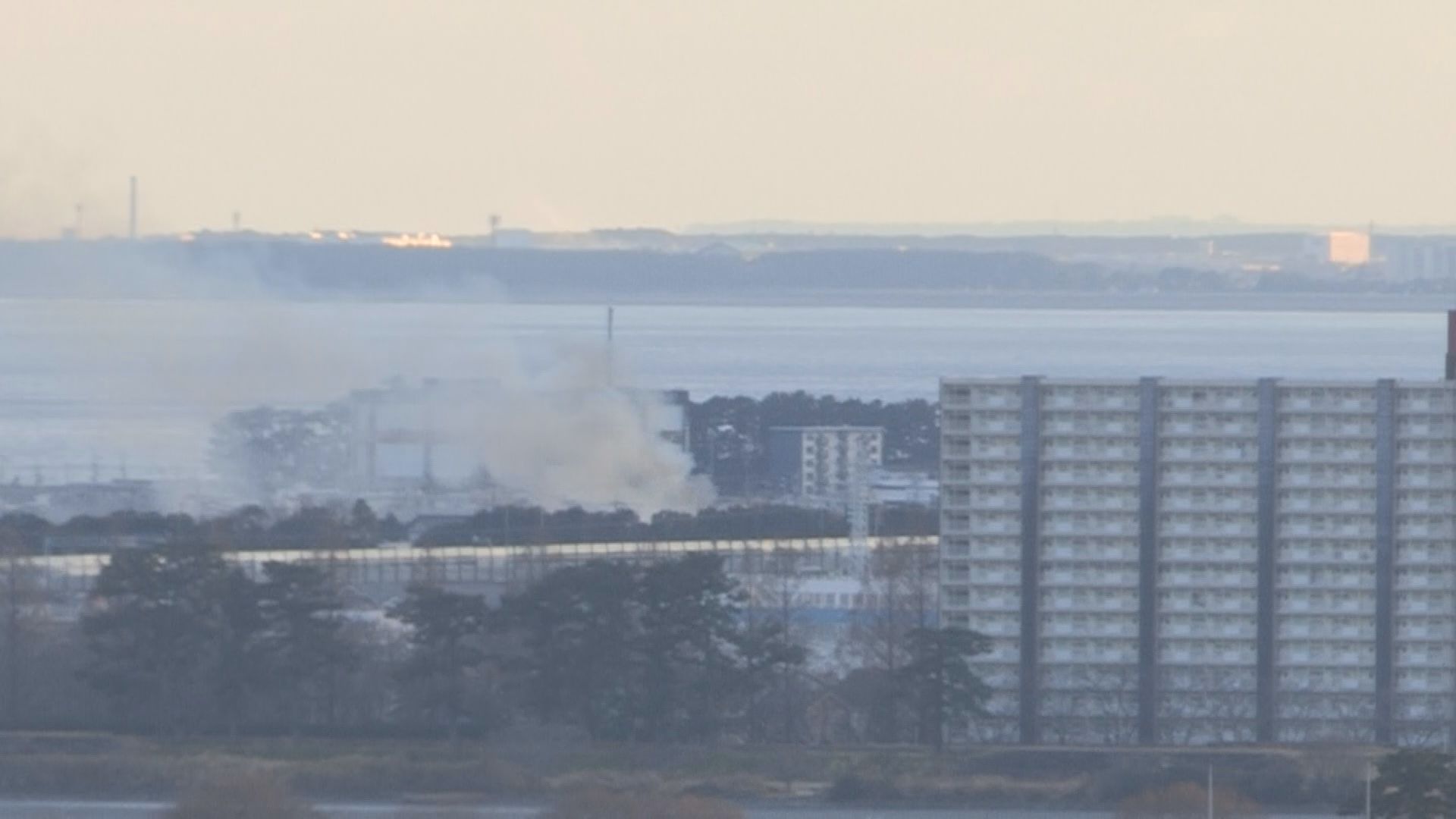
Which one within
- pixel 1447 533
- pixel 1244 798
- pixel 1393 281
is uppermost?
pixel 1393 281

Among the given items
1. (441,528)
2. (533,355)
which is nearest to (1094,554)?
(441,528)

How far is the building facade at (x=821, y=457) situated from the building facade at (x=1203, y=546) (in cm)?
892

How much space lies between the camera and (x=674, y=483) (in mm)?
19656

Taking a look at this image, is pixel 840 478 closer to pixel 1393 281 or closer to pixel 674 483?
pixel 674 483

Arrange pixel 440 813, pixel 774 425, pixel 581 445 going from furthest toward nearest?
pixel 774 425 < pixel 581 445 < pixel 440 813

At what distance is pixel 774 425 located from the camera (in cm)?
2297

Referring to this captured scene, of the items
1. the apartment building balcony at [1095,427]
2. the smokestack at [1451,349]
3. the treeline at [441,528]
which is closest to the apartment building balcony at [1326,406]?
the apartment building balcony at [1095,427]

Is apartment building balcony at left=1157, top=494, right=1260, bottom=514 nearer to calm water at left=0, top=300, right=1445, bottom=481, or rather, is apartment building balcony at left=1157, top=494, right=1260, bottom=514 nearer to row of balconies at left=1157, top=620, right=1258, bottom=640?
row of balconies at left=1157, top=620, right=1258, bottom=640

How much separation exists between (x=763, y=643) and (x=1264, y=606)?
5.97 feet

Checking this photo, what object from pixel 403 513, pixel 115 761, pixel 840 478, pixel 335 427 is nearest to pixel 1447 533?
pixel 115 761

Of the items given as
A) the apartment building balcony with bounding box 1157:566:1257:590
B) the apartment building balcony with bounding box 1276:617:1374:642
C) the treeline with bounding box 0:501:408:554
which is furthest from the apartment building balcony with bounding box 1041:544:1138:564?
the treeline with bounding box 0:501:408:554

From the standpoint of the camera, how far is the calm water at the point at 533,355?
28.5m

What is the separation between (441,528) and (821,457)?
6.02 metres

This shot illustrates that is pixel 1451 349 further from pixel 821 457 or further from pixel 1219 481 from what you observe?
pixel 821 457
